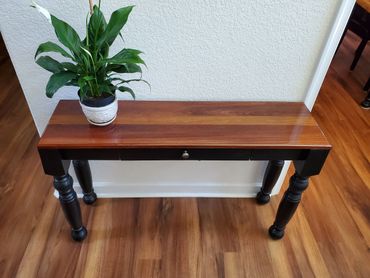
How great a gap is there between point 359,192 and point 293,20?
120 centimetres

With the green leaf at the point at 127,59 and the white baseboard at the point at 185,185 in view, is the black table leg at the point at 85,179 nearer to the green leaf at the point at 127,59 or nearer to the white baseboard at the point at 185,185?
the white baseboard at the point at 185,185

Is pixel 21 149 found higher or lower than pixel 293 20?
lower

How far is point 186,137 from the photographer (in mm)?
1071

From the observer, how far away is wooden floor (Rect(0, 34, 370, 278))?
1354mm

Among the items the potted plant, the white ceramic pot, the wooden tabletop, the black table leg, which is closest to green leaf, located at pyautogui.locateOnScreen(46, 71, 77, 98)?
the potted plant

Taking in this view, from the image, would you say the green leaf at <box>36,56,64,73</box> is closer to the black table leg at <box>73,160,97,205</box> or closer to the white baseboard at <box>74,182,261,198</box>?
the black table leg at <box>73,160,97,205</box>

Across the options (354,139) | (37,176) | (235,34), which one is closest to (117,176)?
(37,176)

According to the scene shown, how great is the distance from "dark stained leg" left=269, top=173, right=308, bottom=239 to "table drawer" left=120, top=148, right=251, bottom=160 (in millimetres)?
260

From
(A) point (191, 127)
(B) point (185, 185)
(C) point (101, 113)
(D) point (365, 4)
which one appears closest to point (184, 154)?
(A) point (191, 127)

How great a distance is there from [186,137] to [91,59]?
42 centimetres

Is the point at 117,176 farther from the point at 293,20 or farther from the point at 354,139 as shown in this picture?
the point at 354,139

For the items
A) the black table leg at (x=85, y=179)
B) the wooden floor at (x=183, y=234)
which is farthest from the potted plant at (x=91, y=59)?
the wooden floor at (x=183, y=234)

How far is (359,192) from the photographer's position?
1764 millimetres

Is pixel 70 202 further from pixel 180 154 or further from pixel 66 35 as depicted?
pixel 66 35
